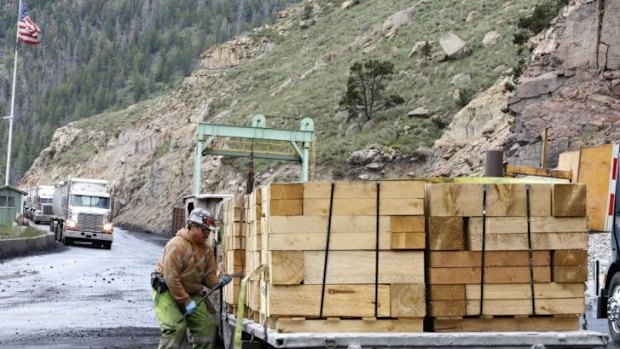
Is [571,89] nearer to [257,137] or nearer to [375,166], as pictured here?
[257,137]

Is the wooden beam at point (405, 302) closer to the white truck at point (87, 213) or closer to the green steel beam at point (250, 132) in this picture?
the green steel beam at point (250, 132)

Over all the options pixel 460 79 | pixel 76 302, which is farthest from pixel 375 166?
pixel 76 302

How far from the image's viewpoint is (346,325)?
9.37 m

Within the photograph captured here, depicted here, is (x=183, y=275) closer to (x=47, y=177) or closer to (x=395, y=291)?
(x=395, y=291)

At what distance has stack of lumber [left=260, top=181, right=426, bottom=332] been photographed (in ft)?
30.7

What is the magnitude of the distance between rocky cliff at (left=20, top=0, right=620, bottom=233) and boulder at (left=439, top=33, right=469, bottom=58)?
0.14 m

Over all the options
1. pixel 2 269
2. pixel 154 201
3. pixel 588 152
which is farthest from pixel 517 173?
pixel 154 201

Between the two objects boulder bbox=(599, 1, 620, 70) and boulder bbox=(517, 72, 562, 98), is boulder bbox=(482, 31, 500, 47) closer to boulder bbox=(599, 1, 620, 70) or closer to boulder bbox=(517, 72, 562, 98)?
boulder bbox=(517, 72, 562, 98)

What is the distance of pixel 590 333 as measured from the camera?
9.57 meters

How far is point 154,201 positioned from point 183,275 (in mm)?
76061

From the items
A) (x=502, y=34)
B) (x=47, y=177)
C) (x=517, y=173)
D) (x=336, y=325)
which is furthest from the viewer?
(x=47, y=177)

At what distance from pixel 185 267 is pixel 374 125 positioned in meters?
53.7

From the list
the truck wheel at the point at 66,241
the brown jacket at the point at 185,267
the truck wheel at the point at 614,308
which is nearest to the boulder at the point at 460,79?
the truck wheel at the point at 66,241

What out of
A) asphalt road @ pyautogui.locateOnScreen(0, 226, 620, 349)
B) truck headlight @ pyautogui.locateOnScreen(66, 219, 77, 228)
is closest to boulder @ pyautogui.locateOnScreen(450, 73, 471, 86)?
truck headlight @ pyautogui.locateOnScreen(66, 219, 77, 228)
